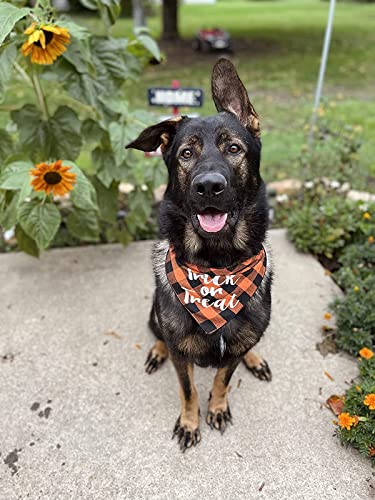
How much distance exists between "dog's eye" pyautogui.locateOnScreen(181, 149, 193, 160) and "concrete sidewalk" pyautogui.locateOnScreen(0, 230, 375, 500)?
1.47 m

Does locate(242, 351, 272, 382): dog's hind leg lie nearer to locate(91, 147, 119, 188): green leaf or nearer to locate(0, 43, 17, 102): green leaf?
locate(91, 147, 119, 188): green leaf

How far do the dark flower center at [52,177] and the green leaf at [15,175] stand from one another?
0.34 feet

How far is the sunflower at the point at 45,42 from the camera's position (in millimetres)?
2176

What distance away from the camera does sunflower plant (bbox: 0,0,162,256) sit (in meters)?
2.40

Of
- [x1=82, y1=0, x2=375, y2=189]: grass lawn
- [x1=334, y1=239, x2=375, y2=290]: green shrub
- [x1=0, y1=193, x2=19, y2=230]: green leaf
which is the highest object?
[x1=0, y1=193, x2=19, y2=230]: green leaf

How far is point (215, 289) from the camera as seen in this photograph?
2.10 metres

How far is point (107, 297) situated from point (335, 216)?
2129 millimetres

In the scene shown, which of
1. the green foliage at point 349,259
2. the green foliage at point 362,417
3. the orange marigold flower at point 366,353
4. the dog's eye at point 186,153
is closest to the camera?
the dog's eye at point 186,153

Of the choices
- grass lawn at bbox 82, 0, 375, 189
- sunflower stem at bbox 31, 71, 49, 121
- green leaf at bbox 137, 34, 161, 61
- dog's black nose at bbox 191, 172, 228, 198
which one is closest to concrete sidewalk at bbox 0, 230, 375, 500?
sunflower stem at bbox 31, 71, 49, 121

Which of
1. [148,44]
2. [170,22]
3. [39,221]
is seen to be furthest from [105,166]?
[170,22]

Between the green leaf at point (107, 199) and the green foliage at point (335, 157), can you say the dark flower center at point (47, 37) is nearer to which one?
the green leaf at point (107, 199)

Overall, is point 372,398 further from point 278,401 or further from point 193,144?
point 193,144

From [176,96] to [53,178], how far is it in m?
1.51

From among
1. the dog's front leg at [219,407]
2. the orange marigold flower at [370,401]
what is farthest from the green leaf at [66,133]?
the orange marigold flower at [370,401]
